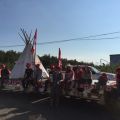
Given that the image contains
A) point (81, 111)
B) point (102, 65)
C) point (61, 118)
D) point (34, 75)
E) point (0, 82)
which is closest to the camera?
point (61, 118)

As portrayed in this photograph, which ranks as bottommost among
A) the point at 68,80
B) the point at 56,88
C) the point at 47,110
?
the point at 47,110

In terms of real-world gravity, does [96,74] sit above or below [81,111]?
above

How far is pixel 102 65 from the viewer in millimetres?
42594

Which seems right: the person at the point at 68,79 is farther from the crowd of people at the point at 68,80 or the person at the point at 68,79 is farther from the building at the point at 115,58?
the building at the point at 115,58

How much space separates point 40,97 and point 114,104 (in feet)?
18.6

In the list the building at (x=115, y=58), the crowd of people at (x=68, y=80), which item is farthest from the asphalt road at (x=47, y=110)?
the building at (x=115, y=58)

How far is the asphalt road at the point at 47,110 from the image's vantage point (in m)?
15.0

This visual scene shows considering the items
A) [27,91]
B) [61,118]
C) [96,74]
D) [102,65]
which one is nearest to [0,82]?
[27,91]

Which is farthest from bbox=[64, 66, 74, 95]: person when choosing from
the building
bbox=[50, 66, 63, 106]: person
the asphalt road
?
the building

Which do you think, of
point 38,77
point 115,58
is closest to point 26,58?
point 38,77

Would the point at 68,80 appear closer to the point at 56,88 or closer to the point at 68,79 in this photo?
the point at 68,79

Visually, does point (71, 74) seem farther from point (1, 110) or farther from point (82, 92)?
point (1, 110)

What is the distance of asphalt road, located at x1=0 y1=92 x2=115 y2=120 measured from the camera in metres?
15.0

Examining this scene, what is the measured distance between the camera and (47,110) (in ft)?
53.6
